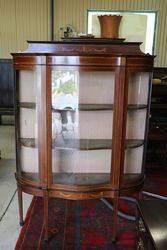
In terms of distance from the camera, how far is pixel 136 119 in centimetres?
185

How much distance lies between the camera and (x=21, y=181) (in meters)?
1.90

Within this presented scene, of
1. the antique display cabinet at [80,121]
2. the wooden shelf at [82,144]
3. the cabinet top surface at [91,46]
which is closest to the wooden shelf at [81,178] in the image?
the antique display cabinet at [80,121]

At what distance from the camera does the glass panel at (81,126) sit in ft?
5.62

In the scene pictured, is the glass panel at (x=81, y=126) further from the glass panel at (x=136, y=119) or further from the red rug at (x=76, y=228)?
the red rug at (x=76, y=228)

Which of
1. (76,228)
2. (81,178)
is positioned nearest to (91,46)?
(81,178)

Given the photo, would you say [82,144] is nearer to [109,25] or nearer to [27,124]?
[27,124]

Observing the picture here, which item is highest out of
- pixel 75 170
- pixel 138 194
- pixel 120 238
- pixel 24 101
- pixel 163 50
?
pixel 163 50

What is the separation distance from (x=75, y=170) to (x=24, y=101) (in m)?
0.63

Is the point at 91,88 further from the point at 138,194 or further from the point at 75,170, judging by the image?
the point at 138,194

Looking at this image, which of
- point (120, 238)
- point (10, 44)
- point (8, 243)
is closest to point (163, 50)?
point (10, 44)

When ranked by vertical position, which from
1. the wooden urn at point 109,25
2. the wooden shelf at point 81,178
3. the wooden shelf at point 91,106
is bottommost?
the wooden shelf at point 81,178

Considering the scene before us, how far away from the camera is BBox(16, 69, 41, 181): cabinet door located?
1.77m

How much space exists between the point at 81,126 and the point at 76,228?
82cm

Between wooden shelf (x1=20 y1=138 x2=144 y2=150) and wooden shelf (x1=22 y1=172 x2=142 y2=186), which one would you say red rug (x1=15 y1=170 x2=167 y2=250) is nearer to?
wooden shelf (x1=22 y1=172 x2=142 y2=186)
